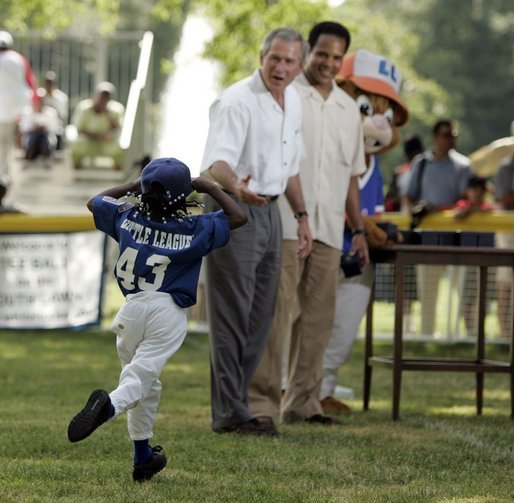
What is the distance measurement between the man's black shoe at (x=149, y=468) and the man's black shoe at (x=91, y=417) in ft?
1.76

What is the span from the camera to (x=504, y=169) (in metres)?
16.4

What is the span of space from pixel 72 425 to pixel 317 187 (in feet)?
10.7

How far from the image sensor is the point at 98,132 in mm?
22375

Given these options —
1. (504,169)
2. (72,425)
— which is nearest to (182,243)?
(72,425)

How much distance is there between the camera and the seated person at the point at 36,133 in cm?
2267

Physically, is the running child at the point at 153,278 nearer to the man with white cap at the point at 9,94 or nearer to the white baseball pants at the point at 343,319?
the white baseball pants at the point at 343,319

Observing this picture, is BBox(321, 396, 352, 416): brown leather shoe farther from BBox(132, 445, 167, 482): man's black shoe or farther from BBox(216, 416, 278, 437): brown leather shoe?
BBox(132, 445, 167, 482): man's black shoe

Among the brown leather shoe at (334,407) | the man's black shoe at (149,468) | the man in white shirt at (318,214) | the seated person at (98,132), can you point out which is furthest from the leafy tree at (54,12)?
the man's black shoe at (149,468)

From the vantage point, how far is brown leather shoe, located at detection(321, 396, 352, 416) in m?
10.3

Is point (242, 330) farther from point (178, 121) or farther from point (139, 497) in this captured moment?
point (178, 121)

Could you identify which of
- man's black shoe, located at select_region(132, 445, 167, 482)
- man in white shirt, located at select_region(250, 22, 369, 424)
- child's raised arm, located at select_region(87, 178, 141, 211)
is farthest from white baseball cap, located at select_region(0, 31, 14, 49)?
man's black shoe, located at select_region(132, 445, 167, 482)

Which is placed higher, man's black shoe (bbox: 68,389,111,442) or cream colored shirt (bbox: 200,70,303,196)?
cream colored shirt (bbox: 200,70,303,196)

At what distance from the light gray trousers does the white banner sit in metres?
6.41

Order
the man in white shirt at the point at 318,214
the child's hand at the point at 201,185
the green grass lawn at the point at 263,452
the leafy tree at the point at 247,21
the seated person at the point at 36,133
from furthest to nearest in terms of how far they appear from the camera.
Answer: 1. the leafy tree at the point at 247,21
2. the seated person at the point at 36,133
3. the man in white shirt at the point at 318,214
4. the child's hand at the point at 201,185
5. the green grass lawn at the point at 263,452
